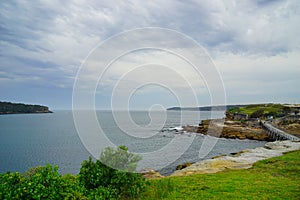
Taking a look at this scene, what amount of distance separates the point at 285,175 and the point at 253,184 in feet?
10.4

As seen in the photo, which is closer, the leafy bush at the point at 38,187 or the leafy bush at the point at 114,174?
the leafy bush at the point at 38,187

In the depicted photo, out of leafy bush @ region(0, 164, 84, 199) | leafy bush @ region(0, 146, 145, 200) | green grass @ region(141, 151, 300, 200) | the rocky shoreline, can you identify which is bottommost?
the rocky shoreline

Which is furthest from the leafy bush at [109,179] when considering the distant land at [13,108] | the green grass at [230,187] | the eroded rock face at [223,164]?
the distant land at [13,108]

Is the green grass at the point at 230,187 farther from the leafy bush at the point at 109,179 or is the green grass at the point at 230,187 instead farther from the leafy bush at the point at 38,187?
the leafy bush at the point at 38,187

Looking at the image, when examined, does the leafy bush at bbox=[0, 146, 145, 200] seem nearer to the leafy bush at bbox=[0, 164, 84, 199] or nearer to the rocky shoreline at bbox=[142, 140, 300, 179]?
the leafy bush at bbox=[0, 164, 84, 199]

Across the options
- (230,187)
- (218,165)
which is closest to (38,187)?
(230,187)

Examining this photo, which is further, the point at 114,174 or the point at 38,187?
the point at 114,174

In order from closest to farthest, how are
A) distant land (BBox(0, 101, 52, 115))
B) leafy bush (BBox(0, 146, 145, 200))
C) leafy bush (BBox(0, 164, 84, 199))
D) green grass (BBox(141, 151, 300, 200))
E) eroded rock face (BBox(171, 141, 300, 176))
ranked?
1. leafy bush (BBox(0, 164, 84, 199))
2. leafy bush (BBox(0, 146, 145, 200))
3. green grass (BBox(141, 151, 300, 200))
4. eroded rock face (BBox(171, 141, 300, 176))
5. distant land (BBox(0, 101, 52, 115))

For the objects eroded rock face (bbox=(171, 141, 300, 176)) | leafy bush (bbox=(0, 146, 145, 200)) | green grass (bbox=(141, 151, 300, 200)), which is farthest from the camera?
eroded rock face (bbox=(171, 141, 300, 176))

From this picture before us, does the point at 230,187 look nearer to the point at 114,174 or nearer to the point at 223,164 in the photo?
the point at 114,174

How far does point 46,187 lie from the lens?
5.04 m

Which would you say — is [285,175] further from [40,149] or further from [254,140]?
[254,140]

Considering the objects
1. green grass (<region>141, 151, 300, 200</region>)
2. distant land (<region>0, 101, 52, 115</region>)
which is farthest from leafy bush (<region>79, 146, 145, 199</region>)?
distant land (<region>0, 101, 52, 115</region>)

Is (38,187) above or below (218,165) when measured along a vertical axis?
above
